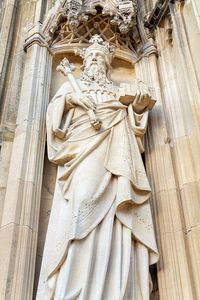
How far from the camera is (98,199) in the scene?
123 inches

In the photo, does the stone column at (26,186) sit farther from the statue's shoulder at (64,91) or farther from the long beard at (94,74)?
the long beard at (94,74)

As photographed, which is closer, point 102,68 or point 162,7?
point 102,68

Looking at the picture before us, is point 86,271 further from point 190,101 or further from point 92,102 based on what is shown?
point 190,101

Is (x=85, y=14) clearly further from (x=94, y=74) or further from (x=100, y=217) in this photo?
(x=100, y=217)

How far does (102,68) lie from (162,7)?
1318mm

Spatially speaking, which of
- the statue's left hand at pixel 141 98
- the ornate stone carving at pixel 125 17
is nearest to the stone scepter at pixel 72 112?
the statue's left hand at pixel 141 98

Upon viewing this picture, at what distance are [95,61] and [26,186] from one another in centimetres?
184

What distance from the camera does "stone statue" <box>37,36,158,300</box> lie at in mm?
2812

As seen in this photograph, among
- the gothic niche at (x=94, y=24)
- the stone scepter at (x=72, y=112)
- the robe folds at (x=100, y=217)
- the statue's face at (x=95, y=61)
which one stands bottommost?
the robe folds at (x=100, y=217)

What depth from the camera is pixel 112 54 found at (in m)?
4.89

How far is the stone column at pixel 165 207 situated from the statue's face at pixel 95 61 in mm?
686

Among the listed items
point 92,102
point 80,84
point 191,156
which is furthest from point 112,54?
point 191,156

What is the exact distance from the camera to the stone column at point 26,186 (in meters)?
3.09

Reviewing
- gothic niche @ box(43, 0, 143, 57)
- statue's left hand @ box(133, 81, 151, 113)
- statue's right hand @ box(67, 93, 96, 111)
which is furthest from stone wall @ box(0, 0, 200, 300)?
statue's right hand @ box(67, 93, 96, 111)
